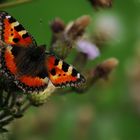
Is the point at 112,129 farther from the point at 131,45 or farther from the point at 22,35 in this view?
the point at 22,35

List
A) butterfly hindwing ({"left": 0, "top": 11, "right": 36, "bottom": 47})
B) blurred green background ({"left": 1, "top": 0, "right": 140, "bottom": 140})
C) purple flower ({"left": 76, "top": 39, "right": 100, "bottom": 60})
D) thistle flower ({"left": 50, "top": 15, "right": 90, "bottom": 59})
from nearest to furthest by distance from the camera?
butterfly hindwing ({"left": 0, "top": 11, "right": 36, "bottom": 47}), thistle flower ({"left": 50, "top": 15, "right": 90, "bottom": 59}), purple flower ({"left": 76, "top": 39, "right": 100, "bottom": 60}), blurred green background ({"left": 1, "top": 0, "right": 140, "bottom": 140})

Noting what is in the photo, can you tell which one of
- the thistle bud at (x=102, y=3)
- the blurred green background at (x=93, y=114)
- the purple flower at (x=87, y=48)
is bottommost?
the blurred green background at (x=93, y=114)

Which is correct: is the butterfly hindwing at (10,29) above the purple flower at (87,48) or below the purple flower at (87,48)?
above

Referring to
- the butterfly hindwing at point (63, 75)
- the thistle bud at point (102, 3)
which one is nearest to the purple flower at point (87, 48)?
the thistle bud at point (102, 3)

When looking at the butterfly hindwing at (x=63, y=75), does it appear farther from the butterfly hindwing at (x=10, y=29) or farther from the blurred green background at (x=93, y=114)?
the blurred green background at (x=93, y=114)

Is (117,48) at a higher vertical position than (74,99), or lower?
lower

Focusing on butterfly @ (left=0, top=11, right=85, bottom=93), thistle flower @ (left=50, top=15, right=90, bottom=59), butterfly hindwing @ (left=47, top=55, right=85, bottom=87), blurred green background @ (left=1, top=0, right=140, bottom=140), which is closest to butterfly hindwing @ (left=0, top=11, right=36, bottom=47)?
butterfly @ (left=0, top=11, right=85, bottom=93)

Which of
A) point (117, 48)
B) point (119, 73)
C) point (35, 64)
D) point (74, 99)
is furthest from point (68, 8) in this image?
point (35, 64)

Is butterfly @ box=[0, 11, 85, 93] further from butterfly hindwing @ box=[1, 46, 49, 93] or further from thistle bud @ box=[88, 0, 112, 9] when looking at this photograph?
thistle bud @ box=[88, 0, 112, 9]
